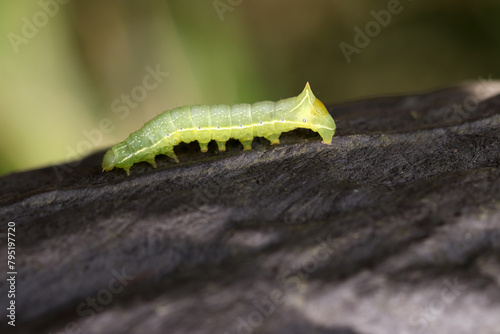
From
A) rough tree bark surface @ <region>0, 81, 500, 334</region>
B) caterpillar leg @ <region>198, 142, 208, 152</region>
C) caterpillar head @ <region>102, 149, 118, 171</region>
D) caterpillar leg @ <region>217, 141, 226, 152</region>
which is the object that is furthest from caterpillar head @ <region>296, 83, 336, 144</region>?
caterpillar head @ <region>102, 149, 118, 171</region>

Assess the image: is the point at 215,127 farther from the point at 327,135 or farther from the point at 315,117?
the point at 327,135

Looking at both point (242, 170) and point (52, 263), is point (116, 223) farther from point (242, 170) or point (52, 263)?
point (242, 170)

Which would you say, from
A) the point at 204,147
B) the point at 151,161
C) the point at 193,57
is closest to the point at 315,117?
the point at 204,147

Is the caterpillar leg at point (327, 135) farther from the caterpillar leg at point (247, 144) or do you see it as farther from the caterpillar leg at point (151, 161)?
the caterpillar leg at point (151, 161)

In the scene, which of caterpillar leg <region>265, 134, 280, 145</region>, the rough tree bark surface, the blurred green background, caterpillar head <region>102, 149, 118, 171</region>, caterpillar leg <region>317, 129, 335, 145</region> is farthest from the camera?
the blurred green background

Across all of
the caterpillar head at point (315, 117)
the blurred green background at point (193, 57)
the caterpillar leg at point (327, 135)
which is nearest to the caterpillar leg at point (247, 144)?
the caterpillar head at point (315, 117)

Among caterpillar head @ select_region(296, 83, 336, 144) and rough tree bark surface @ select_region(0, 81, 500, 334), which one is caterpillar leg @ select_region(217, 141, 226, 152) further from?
caterpillar head @ select_region(296, 83, 336, 144)
